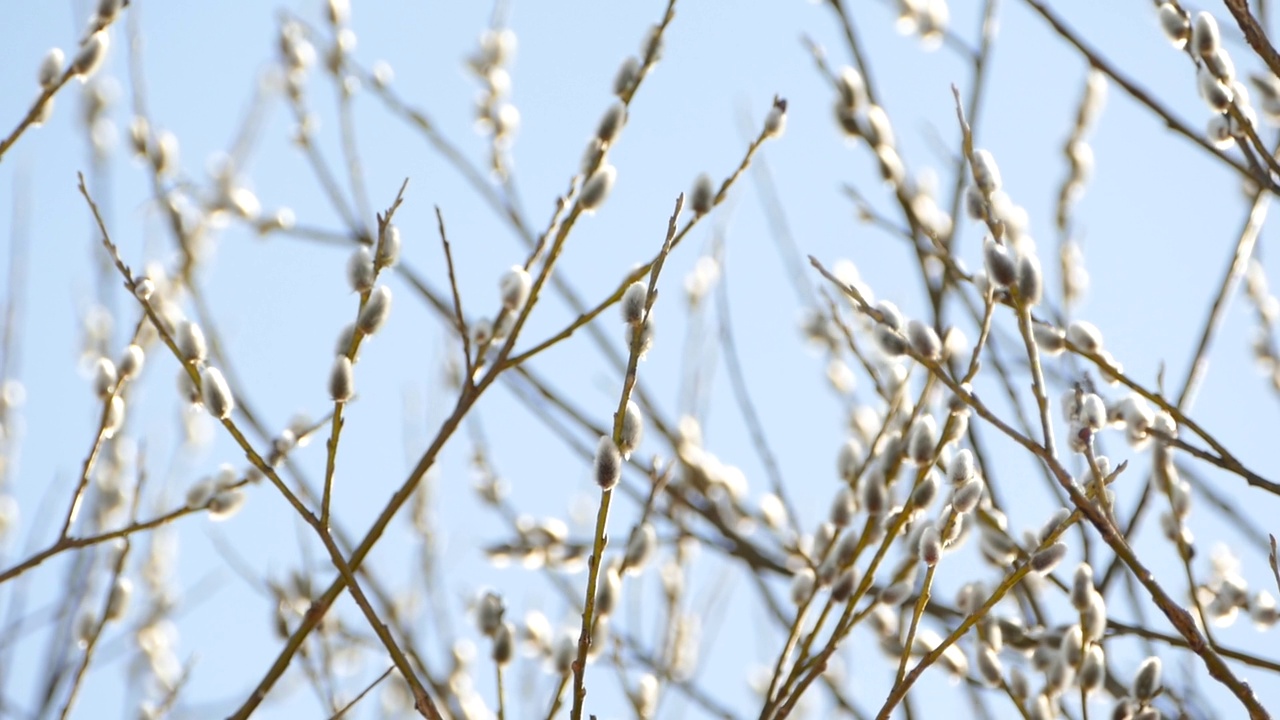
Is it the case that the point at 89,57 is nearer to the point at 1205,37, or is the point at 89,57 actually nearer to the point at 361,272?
the point at 361,272

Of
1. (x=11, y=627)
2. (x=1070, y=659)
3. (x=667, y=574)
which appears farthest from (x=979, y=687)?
(x=11, y=627)

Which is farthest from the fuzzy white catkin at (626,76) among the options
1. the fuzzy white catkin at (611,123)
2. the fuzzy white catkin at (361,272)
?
the fuzzy white catkin at (361,272)

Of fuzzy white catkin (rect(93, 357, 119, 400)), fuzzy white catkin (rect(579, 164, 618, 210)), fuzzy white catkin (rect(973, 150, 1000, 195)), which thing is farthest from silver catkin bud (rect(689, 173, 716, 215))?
fuzzy white catkin (rect(93, 357, 119, 400))

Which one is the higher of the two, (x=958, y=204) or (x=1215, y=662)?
(x=958, y=204)

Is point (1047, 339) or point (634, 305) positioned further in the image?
point (1047, 339)

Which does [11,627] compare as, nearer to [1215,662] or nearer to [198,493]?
[198,493]

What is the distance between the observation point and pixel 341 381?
1354 mm

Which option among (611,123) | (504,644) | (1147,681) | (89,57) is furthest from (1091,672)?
(89,57)

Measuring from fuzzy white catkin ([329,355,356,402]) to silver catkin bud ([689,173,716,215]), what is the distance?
518 millimetres

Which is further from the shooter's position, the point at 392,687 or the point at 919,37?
the point at 392,687

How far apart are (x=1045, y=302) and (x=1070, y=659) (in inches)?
26.7

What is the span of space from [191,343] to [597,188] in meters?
0.52

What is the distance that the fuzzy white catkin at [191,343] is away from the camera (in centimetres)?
143

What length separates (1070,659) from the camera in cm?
146
